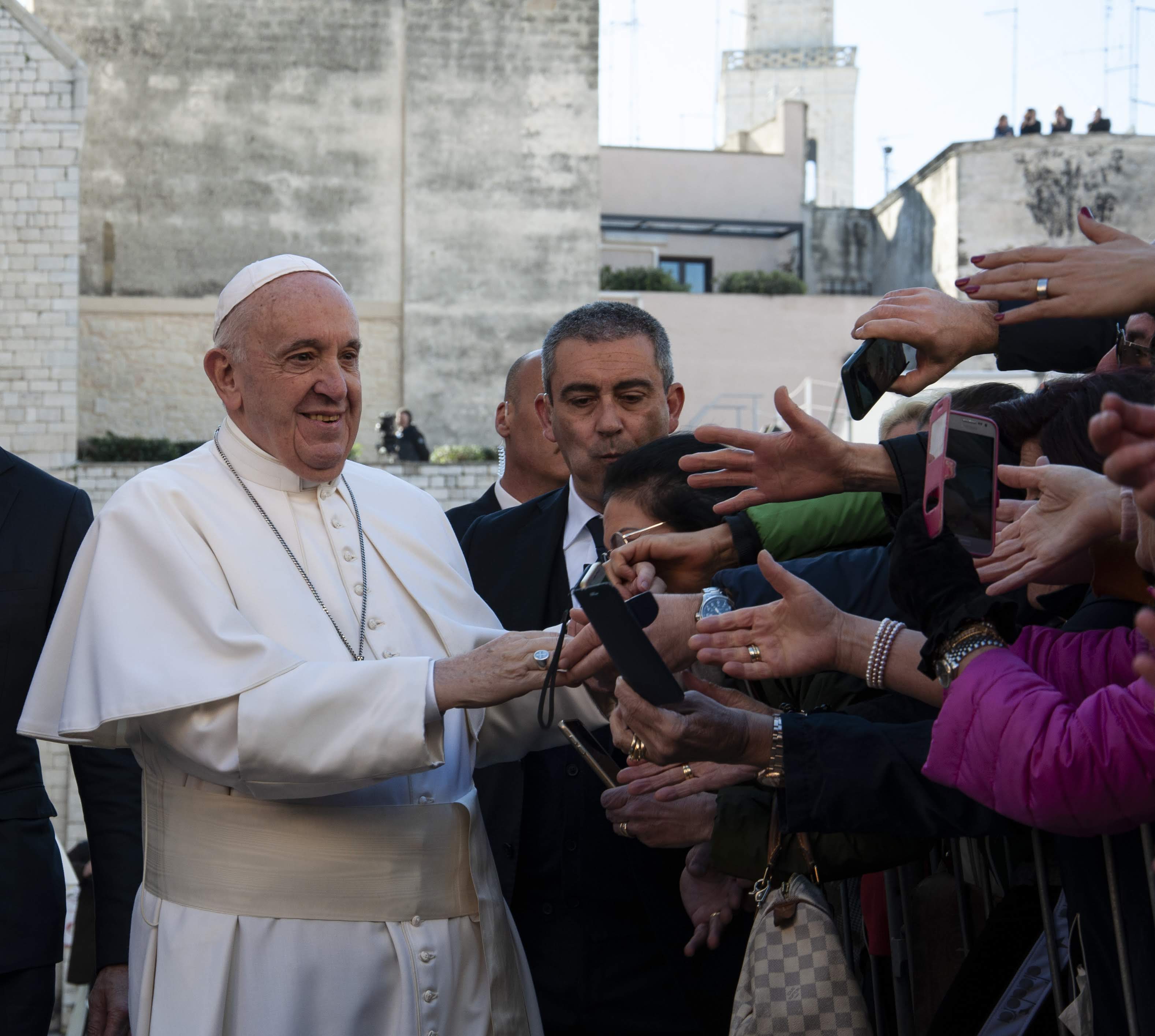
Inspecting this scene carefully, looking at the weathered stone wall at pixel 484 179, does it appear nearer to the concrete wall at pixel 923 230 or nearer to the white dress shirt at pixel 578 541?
the concrete wall at pixel 923 230

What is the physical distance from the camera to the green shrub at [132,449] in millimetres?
21922

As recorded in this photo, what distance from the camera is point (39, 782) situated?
3504mm

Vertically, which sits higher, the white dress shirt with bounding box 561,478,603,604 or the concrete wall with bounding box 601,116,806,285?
the concrete wall with bounding box 601,116,806,285

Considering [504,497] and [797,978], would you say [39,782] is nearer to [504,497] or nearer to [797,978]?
[797,978]

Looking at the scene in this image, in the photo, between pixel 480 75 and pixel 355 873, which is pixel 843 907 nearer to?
pixel 355 873

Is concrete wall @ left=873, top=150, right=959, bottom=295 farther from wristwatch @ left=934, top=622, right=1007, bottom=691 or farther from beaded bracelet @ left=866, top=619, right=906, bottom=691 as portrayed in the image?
wristwatch @ left=934, top=622, right=1007, bottom=691

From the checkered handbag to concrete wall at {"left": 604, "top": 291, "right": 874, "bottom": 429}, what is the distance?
84.0 ft

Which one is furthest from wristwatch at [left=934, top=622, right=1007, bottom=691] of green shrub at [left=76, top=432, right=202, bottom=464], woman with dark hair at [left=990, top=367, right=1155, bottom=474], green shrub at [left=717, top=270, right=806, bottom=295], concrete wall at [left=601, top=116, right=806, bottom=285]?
concrete wall at [left=601, top=116, right=806, bottom=285]

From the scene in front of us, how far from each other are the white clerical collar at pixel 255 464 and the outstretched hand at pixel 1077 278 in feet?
5.26

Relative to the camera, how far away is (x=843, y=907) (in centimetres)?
364

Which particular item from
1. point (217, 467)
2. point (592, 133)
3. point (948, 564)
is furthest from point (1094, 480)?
point (592, 133)

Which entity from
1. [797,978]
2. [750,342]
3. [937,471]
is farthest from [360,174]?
[937,471]

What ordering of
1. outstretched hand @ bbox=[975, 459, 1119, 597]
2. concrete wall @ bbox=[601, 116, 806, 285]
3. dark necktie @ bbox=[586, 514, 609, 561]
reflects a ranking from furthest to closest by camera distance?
concrete wall @ bbox=[601, 116, 806, 285] < dark necktie @ bbox=[586, 514, 609, 561] < outstretched hand @ bbox=[975, 459, 1119, 597]

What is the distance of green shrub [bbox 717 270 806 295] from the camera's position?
29.8 meters
